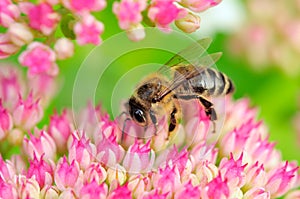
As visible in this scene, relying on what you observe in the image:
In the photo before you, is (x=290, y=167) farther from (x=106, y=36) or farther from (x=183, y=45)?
(x=106, y=36)

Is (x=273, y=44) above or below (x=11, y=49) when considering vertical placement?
above

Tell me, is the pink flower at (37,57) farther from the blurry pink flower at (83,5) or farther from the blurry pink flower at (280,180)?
the blurry pink flower at (280,180)

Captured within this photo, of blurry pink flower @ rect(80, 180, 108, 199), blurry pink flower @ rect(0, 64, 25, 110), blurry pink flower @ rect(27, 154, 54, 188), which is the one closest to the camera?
blurry pink flower @ rect(80, 180, 108, 199)

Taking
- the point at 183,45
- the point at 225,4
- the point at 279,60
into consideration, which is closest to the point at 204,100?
the point at 183,45

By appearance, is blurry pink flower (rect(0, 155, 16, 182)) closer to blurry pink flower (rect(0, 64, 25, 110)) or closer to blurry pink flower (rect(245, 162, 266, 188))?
blurry pink flower (rect(0, 64, 25, 110))

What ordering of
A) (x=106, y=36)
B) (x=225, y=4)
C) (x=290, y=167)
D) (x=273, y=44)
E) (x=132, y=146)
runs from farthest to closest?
(x=225, y=4), (x=273, y=44), (x=106, y=36), (x=290, y=167), (x=132, y=146)

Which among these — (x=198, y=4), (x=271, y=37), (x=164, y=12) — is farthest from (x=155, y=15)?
(x=271, y=37)

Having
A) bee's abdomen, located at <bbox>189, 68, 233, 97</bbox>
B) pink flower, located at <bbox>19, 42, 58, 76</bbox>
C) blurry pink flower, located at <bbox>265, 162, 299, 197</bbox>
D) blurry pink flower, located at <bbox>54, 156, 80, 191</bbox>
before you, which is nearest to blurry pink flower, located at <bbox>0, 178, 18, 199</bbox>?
blurry pink flower, located at <bbox>54, 156, 80, 191</bbox>
